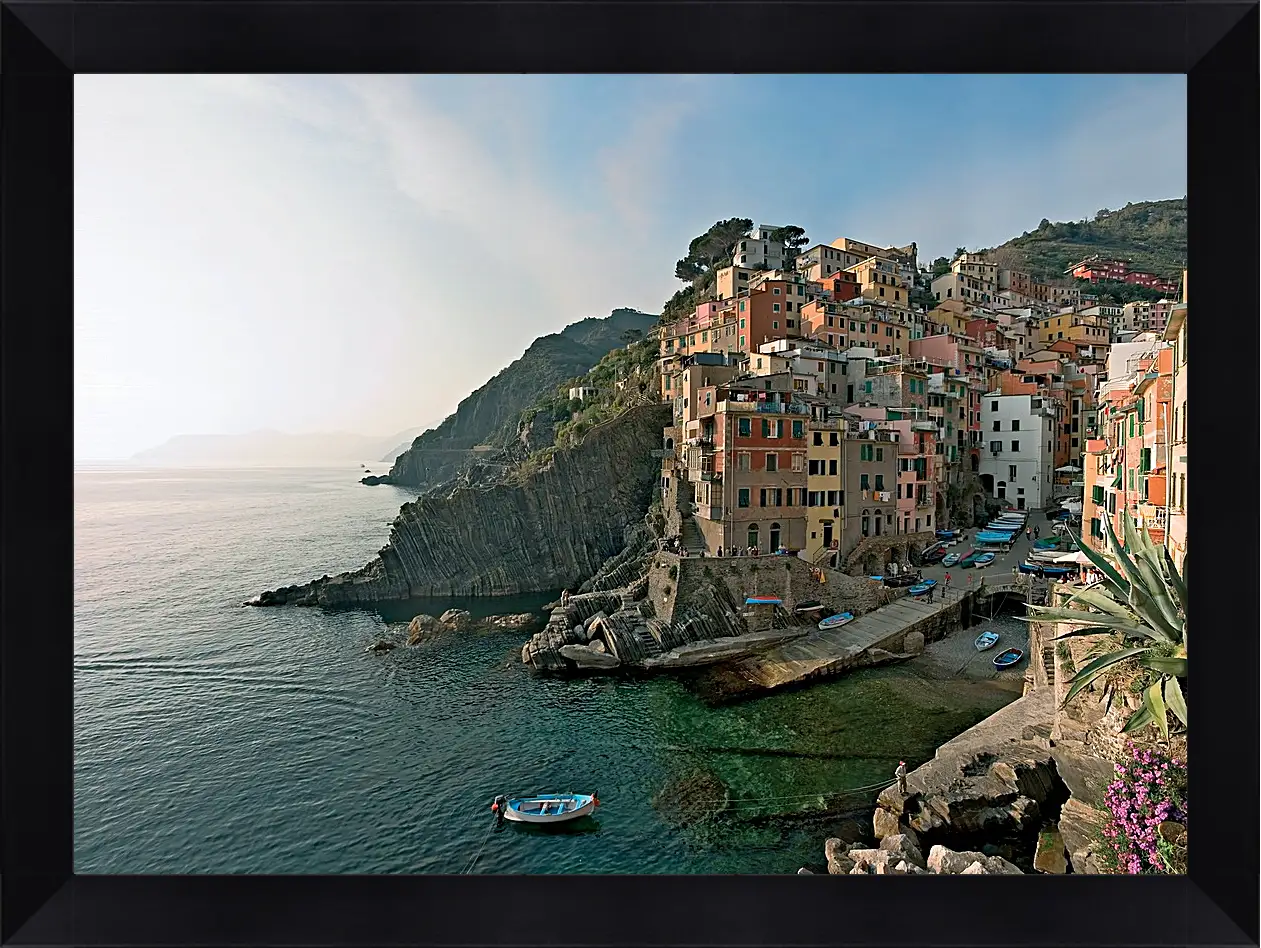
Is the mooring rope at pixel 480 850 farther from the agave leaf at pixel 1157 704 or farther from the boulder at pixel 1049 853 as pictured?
the agave leaf at pixel 1157 704

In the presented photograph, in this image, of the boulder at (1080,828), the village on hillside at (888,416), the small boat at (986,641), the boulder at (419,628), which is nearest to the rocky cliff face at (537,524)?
the village on hillside at (888,416)

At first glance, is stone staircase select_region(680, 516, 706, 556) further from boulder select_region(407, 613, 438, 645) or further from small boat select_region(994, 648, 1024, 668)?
boulder select_region(407, 613, 438, 645)

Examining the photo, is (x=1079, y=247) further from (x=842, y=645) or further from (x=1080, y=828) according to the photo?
(x=1080, y=828)

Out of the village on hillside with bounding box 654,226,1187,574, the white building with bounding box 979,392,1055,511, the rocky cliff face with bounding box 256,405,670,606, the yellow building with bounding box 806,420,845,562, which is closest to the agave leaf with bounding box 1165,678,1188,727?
the village on hillside with bounding box 654,226,1187,574
